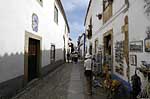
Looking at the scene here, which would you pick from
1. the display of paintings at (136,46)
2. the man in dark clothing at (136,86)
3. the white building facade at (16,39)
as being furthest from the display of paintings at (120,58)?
the white building facade at (16,39)

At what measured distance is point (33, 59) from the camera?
12109 millimetres

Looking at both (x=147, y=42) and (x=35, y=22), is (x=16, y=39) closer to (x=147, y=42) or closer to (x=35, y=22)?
(x=35, y=22)

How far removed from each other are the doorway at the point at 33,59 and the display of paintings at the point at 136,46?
593 cm

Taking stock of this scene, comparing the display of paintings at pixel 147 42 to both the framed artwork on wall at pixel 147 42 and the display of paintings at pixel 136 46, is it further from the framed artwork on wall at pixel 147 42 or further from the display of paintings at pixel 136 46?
the display of paintings at pixel 136 46

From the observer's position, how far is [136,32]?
Answer: 6.36 m

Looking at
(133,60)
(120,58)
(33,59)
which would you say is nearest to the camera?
(133,60)

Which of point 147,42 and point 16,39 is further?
point 16,39

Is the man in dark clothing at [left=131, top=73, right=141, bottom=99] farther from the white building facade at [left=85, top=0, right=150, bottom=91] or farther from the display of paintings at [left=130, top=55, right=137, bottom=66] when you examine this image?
the display of paintings at [left=130, top=55, right=137, bottom=66]

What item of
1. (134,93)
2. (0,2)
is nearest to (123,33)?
(134,93)

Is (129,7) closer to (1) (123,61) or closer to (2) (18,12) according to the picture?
(1) (123,61)

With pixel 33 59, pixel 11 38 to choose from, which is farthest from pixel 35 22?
pixel 11 38

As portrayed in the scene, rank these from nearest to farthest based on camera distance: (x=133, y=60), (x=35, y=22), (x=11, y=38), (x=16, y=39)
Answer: (x=133, y=60) < (x=11, y=38) < (x=16, y=39) < (x=35, y=22)

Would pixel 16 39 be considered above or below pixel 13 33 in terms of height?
below

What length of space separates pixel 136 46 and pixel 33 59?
6.98 m
